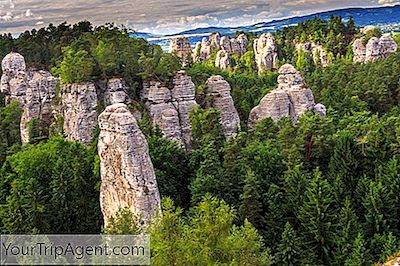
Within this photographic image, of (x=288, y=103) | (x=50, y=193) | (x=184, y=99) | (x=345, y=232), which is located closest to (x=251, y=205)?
(x=345, y=232)

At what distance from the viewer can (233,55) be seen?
89.5m

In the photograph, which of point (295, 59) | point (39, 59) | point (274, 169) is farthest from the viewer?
point (295, 59)

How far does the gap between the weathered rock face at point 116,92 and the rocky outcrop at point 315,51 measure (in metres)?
41.5

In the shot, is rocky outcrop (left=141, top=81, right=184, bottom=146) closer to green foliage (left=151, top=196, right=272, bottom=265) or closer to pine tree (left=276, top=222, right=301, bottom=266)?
pine tree (left=276, top=222, right=301, bottom=266)

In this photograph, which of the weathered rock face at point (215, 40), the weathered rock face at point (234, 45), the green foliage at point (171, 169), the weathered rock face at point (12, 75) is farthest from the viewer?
the weathered rock face at point (215, 40)

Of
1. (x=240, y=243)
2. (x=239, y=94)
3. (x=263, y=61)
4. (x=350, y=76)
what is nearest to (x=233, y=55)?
(x=263, y=61)

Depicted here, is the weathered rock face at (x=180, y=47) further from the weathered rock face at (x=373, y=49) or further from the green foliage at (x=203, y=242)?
the green foliage at (x=203, y=242)

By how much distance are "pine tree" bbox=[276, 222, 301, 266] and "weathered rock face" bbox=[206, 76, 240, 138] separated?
578 inches

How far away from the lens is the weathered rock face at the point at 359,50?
67125 millimetres

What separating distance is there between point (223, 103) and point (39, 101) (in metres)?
15.3

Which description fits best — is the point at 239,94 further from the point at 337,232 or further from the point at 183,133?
the point at 337,232

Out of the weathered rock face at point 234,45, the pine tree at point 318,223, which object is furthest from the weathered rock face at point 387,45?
the pine tree at point 318,223

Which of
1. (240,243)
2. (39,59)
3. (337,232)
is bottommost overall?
(337,232)

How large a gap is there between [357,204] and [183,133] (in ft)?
42.9
